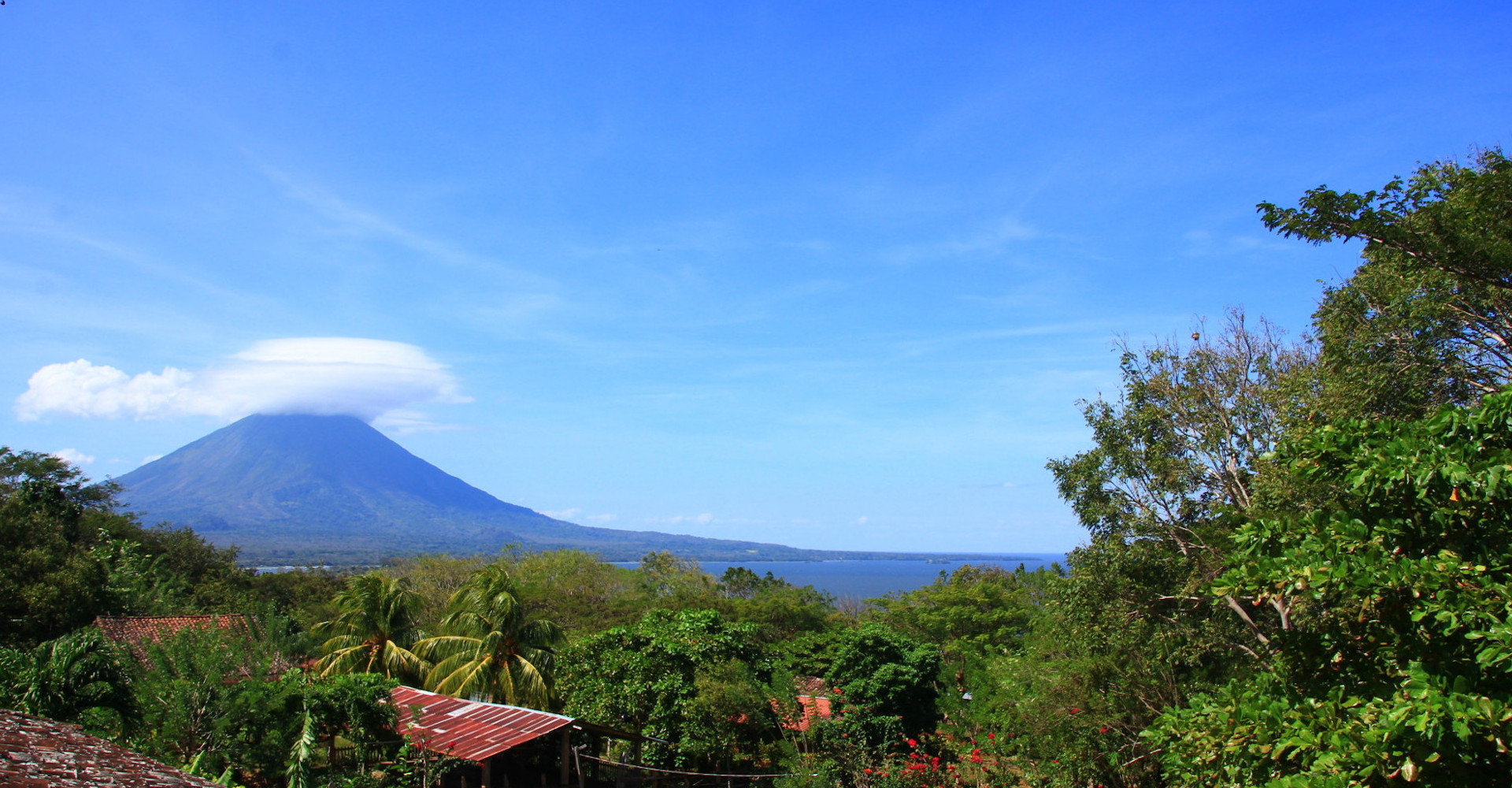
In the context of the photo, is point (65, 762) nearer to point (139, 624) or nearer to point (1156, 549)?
point (1156, 549)

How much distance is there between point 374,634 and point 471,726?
7591 millimetres

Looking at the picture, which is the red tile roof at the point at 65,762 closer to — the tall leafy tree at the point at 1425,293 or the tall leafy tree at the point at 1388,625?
the tall leafy tree at the point at 1388,625

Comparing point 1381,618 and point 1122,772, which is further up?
point 1381,618

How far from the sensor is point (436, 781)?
9.62m

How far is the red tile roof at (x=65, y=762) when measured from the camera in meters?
4.62

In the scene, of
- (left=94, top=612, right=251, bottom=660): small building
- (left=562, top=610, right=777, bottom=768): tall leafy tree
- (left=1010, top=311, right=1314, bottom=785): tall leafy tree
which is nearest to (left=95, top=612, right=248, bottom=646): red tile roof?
(left=94, top=612, right=251, bottom=660): small building

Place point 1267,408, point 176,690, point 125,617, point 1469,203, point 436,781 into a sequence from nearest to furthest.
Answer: point 1469,203 < point 176,690 < point 436,781 < point 1267,408 < point 125,617

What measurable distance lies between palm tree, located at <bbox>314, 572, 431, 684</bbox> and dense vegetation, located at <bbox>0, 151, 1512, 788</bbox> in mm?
56

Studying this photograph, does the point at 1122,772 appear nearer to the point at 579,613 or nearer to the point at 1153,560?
the point at 1153,560

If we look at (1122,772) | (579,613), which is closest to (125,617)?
(579,613)

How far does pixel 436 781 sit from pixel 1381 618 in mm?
9255

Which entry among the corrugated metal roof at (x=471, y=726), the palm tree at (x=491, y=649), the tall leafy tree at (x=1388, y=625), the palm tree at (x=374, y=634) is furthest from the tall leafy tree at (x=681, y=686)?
the tall leafy tree at (x=1388, y=625)

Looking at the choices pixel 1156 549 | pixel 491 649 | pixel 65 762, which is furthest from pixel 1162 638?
pixel 491 649

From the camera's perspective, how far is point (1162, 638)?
10.3 meters
